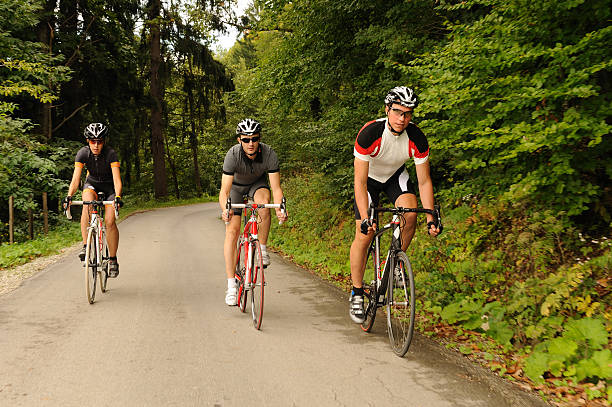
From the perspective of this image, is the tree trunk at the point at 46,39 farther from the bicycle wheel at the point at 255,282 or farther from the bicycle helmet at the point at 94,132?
the bicycle wheel at the point at 255,282

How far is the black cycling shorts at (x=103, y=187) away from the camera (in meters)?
6.50

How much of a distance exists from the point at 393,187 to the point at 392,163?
327 millimetres

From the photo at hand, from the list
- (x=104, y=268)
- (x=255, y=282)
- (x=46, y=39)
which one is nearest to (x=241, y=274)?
(x=255, y=282)

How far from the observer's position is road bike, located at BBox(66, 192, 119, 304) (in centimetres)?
583

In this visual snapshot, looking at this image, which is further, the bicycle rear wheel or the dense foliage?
the bicycle rear wheel

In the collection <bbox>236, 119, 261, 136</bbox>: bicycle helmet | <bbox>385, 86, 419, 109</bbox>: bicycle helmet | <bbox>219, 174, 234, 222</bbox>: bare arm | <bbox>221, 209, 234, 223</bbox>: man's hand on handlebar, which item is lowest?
<bbox>221, 209, 234, 223</bbox>: man's hand on handlebar

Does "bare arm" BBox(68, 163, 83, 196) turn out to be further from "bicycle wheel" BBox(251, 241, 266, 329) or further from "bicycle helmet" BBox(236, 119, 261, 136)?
"bicycle wheel" BBox(251, 241, 266, 329)

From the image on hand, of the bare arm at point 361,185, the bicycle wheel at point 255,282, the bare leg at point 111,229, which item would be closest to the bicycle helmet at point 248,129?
the bicycle wheel at point 255,282

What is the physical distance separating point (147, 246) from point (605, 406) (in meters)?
9.97

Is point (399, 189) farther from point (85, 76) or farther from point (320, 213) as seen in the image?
point (85, 76)

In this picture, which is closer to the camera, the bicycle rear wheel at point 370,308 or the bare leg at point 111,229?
the bicycle rear wheel at point 370,308

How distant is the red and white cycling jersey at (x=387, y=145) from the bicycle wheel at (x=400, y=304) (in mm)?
957

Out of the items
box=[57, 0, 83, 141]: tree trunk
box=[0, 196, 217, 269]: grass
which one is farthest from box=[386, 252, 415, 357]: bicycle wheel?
box=[57, 0, 83, 141]: tree trunk

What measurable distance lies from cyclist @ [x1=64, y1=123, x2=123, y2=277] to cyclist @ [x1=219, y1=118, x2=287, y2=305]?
190 cm
